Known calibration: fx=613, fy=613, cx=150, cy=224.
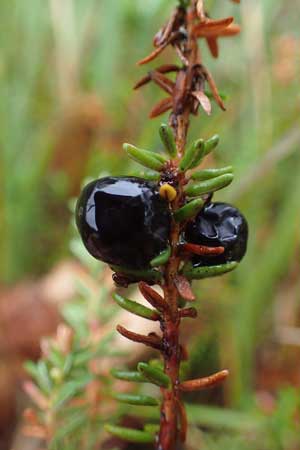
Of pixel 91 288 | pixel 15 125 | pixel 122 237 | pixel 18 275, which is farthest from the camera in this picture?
pixel 15 125

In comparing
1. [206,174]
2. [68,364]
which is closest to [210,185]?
[206,174]

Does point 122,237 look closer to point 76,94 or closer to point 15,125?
point 15,125

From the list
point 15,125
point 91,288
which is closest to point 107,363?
point 91,288

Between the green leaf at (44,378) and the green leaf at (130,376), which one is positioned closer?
the green leaf at (130,376)

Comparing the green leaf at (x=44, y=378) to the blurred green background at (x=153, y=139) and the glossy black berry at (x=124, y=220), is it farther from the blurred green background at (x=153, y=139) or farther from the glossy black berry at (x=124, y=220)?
the blurred green background at (x=153, y=139)

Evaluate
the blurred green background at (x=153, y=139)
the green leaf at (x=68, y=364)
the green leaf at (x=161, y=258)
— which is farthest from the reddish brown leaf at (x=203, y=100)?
the blurred green background at (x=153, y=139)

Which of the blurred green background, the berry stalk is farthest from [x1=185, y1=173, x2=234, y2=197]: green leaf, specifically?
the blurred green background
